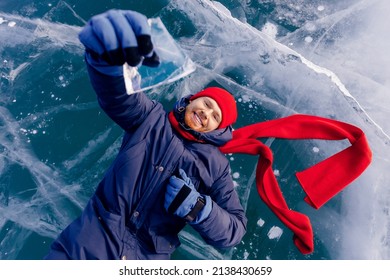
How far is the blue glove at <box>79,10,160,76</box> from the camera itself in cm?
127

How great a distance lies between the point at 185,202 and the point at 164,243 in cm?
30

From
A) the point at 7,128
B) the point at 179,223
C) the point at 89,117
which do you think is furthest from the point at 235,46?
the point at 7,128

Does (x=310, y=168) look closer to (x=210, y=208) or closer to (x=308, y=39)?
(x=210, y=208)

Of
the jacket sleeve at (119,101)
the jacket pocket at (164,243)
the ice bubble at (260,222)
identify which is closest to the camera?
the jacket sleeve at (119,101)

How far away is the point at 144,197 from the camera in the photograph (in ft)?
5.99

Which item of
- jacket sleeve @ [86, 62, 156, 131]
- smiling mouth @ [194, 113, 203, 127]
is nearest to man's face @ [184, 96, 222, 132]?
smiling mouth @ [194, 113, 203, 127]

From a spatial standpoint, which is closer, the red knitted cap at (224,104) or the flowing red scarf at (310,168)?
the red knitted cap at (224,104)

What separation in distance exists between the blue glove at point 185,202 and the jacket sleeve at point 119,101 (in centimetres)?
32

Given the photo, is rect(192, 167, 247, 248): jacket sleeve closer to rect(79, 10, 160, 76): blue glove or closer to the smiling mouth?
the smiling mouth

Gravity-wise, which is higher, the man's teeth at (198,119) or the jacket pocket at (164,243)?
the man's teeth at (198,119)

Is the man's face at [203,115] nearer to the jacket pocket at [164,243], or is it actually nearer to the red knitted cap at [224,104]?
the red knitted cap at [224,104]

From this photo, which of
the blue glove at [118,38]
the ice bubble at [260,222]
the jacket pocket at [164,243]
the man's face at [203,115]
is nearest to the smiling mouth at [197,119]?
the man's face at [203,115]

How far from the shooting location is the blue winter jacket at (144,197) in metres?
1.79

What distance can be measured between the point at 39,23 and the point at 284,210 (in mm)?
1766
